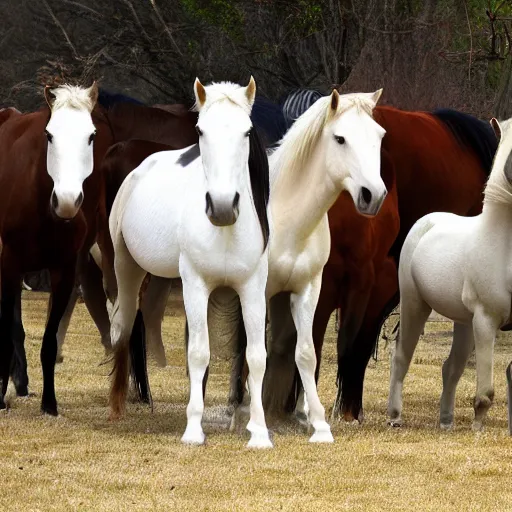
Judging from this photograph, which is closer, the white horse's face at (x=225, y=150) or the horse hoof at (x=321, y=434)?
the white horse's face at (x=225, y=150)

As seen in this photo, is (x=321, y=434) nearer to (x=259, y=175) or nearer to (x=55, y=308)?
(x=259, y=175)

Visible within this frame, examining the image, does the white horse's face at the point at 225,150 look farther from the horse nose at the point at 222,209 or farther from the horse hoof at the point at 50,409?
the horse hoof at the point at 50,409

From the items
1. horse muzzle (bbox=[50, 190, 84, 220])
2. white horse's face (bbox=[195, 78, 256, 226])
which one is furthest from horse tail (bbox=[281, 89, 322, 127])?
white horse's face (bbox=[195, 78, 256, 226])

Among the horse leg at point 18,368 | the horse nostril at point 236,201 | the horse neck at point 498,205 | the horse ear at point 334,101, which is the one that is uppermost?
the horse ear at point 334,101

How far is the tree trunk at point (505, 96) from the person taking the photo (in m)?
12.2

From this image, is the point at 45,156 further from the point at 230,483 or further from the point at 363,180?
the point at 230,483

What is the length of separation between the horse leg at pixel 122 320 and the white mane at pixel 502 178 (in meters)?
2.21

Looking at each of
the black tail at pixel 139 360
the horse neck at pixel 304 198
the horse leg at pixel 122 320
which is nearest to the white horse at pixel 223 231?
the horse neck at pixel 304 198

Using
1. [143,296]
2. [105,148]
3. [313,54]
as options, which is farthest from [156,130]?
[313,54]

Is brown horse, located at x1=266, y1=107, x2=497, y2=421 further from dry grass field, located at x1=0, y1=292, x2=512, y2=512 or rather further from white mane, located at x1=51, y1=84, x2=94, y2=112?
white mane, located at x1=51, y1=84, x2=94, y2=112

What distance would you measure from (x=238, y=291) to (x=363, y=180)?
0.85m

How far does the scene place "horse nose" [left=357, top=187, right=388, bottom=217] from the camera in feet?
21.9

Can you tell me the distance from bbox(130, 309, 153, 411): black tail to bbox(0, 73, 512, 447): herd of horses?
0.01 meters

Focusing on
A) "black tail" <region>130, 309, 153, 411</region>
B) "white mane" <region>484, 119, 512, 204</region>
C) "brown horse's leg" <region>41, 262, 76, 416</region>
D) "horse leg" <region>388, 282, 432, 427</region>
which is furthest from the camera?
"black tail" <region>130, 309, 153, 411</region>
